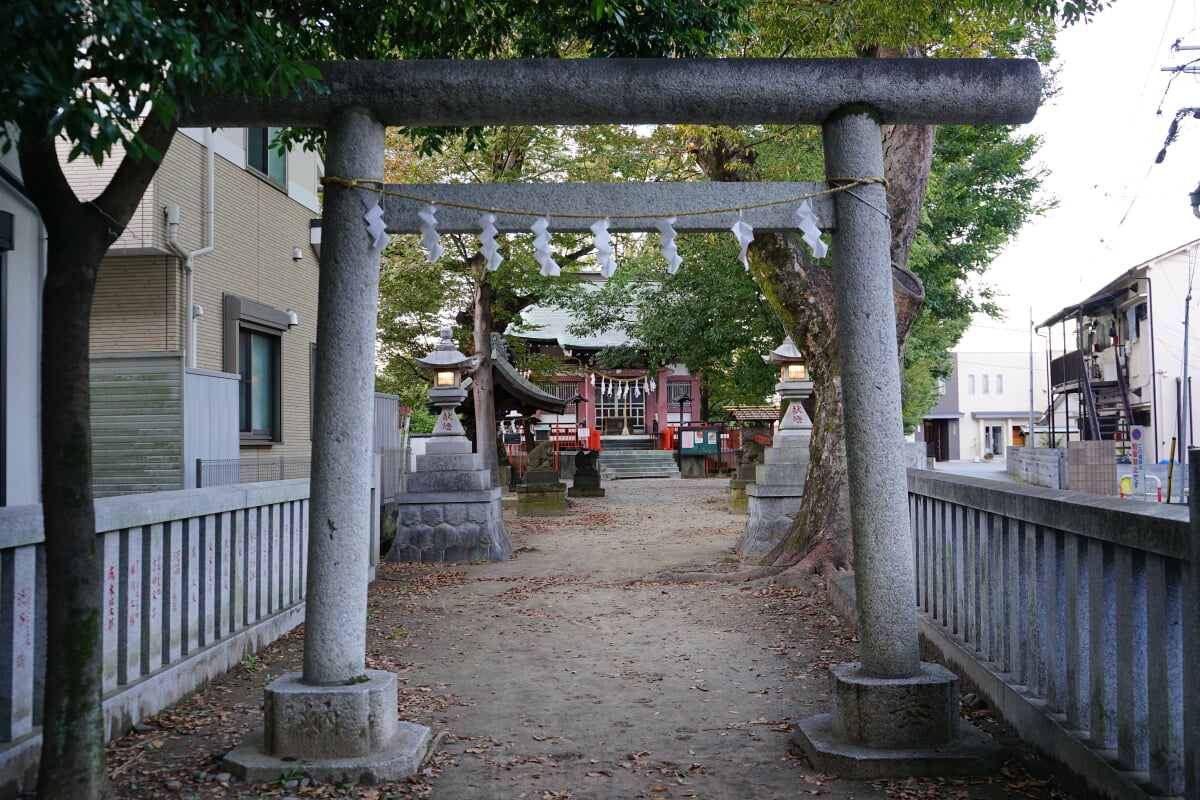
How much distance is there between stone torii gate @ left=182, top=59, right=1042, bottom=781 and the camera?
462 centimetres

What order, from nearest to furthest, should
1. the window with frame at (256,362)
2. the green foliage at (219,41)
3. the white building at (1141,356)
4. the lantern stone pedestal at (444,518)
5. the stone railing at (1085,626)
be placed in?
the green foliage at (219,41) < the stone railing at (1085,626) < the window with frame at (256,362) < the lantern stone pedestal at (444,518) < the white building at (1141,356)

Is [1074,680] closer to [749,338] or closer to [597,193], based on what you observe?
[597,193]

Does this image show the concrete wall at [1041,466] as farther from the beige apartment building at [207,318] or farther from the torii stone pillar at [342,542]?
the torii stone pillar at [342,542]

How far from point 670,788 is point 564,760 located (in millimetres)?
684

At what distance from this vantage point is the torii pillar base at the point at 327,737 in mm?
4410

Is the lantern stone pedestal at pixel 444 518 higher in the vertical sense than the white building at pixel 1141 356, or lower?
lower

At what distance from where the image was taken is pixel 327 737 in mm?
4508

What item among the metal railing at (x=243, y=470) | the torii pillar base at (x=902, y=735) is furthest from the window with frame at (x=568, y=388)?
the torii pillar base at (x=902, y=735)

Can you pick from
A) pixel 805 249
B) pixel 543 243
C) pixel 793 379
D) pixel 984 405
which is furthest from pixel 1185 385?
pixel 984 405

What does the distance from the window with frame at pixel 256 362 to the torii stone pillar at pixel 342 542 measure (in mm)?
8891

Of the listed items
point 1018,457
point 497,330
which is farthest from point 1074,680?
point 1018,457

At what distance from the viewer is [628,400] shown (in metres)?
38.3

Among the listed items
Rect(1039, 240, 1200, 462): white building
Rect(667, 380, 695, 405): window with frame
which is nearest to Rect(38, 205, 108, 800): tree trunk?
Rect(1039, 240, 1200, 462): white building

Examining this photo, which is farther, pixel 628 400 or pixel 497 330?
pixel 628 400
